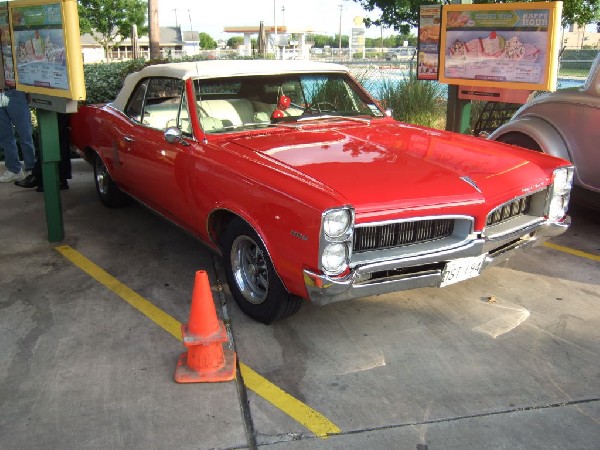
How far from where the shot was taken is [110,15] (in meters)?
43.4

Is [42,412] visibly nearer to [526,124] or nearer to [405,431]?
[405,431]

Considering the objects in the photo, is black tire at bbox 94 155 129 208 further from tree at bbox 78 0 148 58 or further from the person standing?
tree at bbox 78 0 148 58

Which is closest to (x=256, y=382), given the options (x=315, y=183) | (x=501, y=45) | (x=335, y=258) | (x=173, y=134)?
(x=335, y=258)

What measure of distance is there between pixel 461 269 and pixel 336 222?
3.21 ft

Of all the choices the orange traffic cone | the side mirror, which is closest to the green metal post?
the side mirror

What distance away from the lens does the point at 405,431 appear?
10.2 feet

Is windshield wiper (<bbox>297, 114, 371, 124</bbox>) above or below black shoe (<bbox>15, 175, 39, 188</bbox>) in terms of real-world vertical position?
above

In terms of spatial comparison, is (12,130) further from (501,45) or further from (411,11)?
(411,11)

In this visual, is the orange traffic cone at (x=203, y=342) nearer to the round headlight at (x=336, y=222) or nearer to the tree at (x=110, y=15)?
the round headlight at (x=336, y=222)

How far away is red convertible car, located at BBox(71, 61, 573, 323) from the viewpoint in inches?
139

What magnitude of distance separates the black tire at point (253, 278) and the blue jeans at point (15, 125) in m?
4.56

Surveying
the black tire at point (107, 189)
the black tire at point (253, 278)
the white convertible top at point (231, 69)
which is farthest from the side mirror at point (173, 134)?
the black tire at point (107, 189)

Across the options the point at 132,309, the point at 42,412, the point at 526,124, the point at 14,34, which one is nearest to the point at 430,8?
the point at 526,124

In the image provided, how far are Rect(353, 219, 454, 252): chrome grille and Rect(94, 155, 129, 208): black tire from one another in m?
3.68
